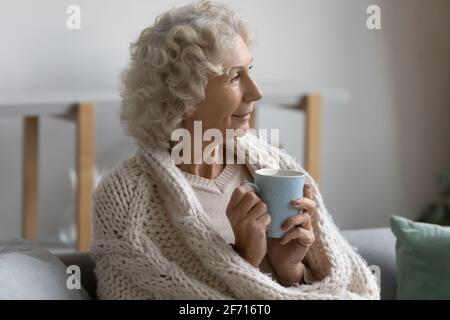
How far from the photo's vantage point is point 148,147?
146 centimetres

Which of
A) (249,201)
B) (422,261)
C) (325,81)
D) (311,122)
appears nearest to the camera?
(249,201)

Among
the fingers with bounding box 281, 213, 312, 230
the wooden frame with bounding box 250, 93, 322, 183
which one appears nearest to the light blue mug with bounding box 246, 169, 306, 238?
the fingers with bounding box 281, 213, 312, 230

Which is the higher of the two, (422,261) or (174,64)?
(174,64)

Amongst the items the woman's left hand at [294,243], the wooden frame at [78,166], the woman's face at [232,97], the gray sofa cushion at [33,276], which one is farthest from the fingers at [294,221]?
the wooden frame at [78,166]

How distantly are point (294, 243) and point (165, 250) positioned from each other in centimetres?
22

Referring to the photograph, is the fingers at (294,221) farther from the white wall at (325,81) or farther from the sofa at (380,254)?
the white wall at (325,81)

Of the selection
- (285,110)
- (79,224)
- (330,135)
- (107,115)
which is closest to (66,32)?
(107,115)

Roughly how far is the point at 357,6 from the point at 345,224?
846 millimetres

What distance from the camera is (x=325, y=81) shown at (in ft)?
9.96

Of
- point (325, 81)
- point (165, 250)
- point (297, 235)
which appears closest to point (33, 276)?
point (165, 250)

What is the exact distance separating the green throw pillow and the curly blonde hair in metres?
0.59

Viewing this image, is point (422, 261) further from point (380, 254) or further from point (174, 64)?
point (174, 64)

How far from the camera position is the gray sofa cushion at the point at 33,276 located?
4.52 feet

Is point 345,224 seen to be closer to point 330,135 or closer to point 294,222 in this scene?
point 330,135
